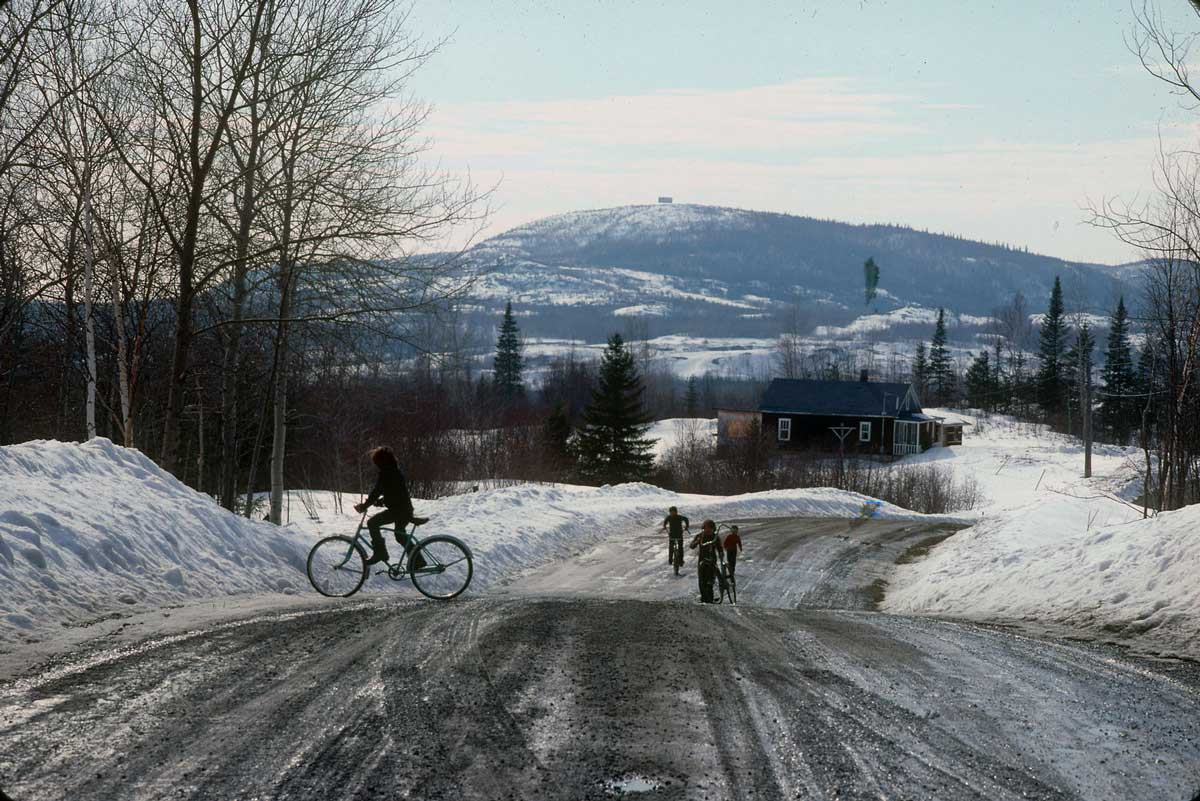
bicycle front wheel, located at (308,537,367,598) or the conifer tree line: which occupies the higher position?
the conifer tree line

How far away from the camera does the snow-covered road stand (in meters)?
5.77

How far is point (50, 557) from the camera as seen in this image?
10.7 metres

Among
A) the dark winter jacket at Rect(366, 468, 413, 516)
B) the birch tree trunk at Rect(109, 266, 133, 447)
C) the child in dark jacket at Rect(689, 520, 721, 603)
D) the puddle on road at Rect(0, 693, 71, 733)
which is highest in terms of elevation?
the birch tree trunk at Rect(109, 266, 133, 447)

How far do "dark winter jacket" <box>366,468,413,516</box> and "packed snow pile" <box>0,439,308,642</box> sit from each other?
197 cm

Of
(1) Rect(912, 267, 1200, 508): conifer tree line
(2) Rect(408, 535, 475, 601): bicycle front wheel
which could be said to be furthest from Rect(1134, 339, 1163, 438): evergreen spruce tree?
(2) Rect(408, 535, 475, 601): bicycle front wheel

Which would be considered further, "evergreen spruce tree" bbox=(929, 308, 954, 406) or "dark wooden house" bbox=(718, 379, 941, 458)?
"evergreen spruce tree" bbox=(929, 308, 954, 406)

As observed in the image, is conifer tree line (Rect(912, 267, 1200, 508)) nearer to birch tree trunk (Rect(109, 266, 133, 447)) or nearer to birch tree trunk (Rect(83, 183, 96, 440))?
birch tree trunk (Rect(109, 266, 133, 447))

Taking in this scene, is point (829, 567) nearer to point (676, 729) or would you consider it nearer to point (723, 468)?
point (676, 729)

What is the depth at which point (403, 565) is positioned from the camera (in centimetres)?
1423

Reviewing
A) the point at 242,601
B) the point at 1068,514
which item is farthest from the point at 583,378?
the point at 242,601

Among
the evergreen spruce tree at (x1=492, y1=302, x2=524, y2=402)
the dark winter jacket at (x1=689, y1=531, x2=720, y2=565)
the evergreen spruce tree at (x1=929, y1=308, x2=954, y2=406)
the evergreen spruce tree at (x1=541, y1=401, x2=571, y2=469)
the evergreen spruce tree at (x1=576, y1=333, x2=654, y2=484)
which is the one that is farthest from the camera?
the evergreen spruce tree at (x1=492, y1=302, x2=524, y2=402)

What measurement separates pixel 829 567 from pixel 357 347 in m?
12.5

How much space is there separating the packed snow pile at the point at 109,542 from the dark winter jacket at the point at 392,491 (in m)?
1.97

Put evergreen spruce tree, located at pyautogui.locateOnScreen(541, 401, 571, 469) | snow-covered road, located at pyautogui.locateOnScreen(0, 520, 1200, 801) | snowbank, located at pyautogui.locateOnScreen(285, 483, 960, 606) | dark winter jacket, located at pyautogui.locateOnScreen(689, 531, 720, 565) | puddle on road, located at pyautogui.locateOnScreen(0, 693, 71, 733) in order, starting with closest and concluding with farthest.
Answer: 1. snow-covered road, located at pyautogui.locateOnScreen(0, 520, 1200, 801)
2. puddle on road, located at pyautogui.locateOnScreen(0, 693, 71, 733)
3. dark winter jacket, located at pyautogui.locateOnScreen(689, 531, 720, 565)
4. snowbank, located at pyautogui.locateOnScreen(285, 483, 960, 606)
5. evergreen spruce tree, located at pyautogui.locateOnScreen(541, 401, 571, 469)
